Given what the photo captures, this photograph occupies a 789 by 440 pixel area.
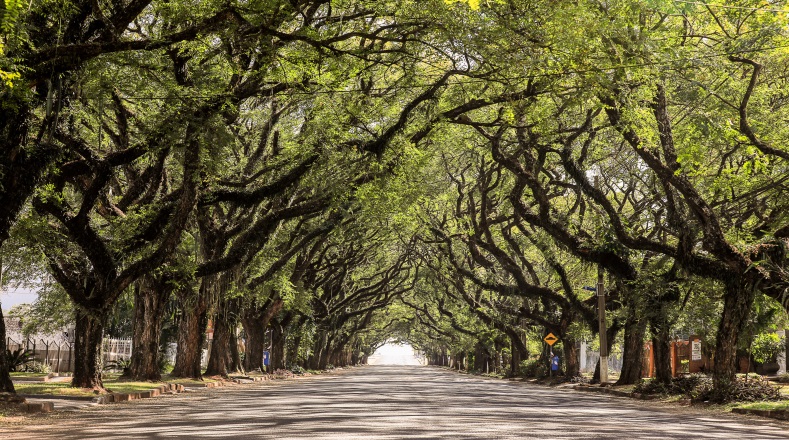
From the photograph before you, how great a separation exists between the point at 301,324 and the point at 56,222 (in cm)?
3364

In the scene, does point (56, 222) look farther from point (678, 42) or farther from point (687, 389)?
point (687, 389)

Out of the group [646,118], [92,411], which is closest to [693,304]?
[646,118]

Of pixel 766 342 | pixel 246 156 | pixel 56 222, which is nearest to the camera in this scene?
pixel 56 222

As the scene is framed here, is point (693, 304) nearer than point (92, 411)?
No

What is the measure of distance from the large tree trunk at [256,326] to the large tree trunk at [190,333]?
1097 centimetres

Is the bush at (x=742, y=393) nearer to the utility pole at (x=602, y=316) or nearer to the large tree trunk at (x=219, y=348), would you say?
the utility pole at (x=602, y=316)

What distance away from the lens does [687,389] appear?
24750 mm

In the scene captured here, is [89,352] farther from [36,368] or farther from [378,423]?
[36,368]

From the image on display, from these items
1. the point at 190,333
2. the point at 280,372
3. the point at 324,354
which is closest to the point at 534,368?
the point at 280,372

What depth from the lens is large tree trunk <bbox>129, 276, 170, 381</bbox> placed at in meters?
26.7

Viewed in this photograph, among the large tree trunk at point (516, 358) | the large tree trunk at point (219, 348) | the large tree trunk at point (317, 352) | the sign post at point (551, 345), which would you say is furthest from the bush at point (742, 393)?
the large tree trunk at point (317, 352)

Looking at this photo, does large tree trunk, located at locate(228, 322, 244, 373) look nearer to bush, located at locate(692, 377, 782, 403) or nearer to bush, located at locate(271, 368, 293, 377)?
bush, located at locate(271, 368, 293, 377)

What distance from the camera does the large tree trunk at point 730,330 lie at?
20688mm

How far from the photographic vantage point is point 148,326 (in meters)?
27.0
